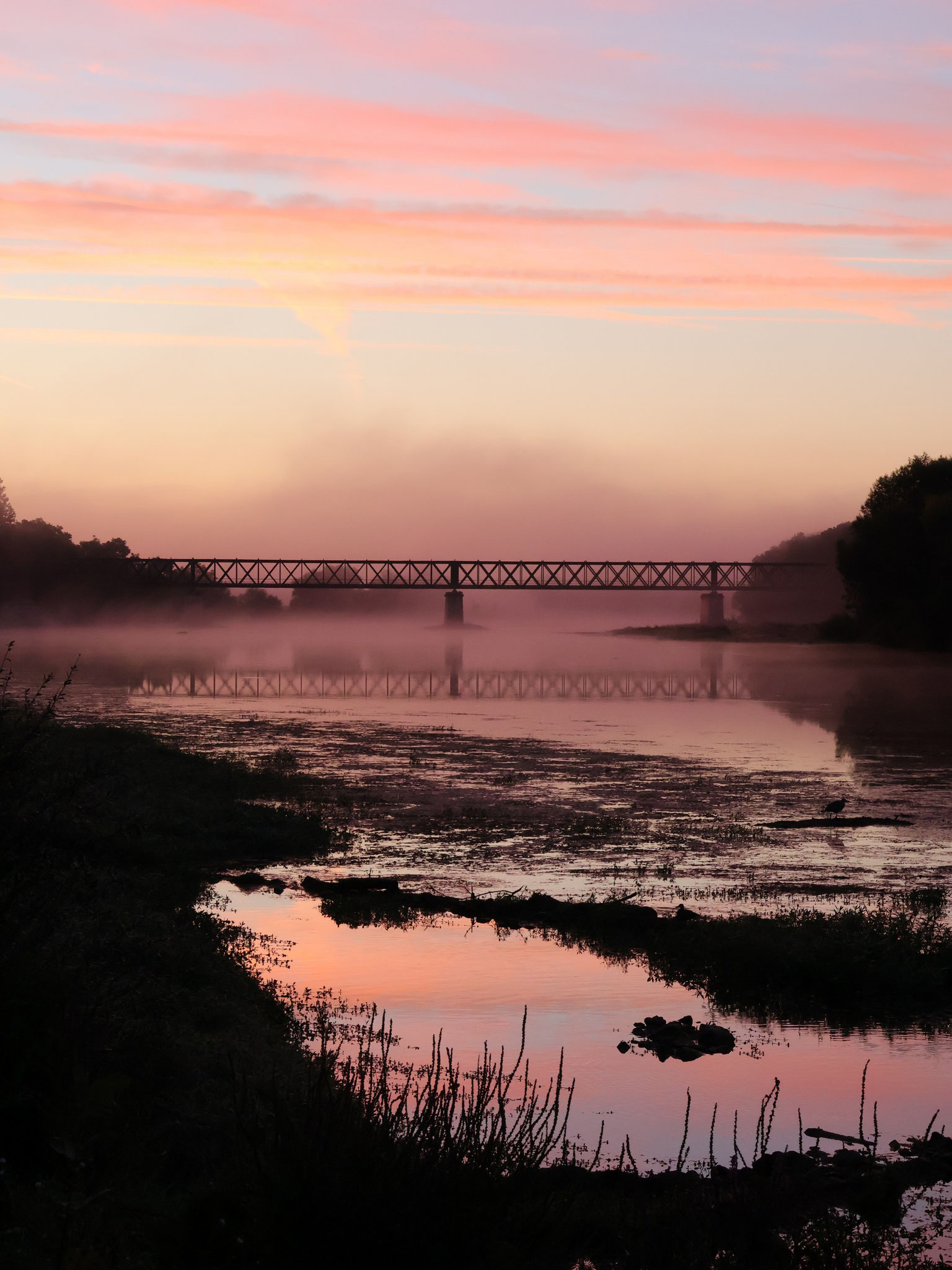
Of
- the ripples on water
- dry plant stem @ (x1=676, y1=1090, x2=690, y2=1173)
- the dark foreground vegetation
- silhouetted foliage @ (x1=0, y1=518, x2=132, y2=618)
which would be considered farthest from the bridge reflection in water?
silhouetted foliage @ (x1=0, y1=518, x2=132, y2=618)

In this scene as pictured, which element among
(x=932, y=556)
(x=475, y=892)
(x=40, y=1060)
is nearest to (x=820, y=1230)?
(x=40, y=1060)

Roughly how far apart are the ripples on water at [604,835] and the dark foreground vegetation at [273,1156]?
93 centimetres

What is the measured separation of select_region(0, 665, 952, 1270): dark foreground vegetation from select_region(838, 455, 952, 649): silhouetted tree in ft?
284

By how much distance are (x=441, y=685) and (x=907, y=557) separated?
1642 inches

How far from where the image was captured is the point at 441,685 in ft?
244

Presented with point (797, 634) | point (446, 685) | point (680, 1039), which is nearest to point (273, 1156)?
point (680, 1039)

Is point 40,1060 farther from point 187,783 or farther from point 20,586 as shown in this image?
point 20,586

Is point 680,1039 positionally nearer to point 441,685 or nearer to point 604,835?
point 604,835

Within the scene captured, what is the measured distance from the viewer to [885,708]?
5431 centimetres

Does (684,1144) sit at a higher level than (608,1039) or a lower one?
higher

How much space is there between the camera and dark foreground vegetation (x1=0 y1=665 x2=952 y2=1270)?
20.9ft

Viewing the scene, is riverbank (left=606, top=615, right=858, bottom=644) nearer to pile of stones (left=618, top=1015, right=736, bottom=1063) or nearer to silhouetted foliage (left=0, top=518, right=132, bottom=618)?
silhouetted foliage (left=0, top=518, right=132, bottom=618)

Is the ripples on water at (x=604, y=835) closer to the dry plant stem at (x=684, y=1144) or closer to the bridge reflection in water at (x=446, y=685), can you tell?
the bridge reflection in water at (x=446, y=685)

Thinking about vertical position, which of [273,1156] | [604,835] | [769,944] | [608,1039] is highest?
[273,1156]
